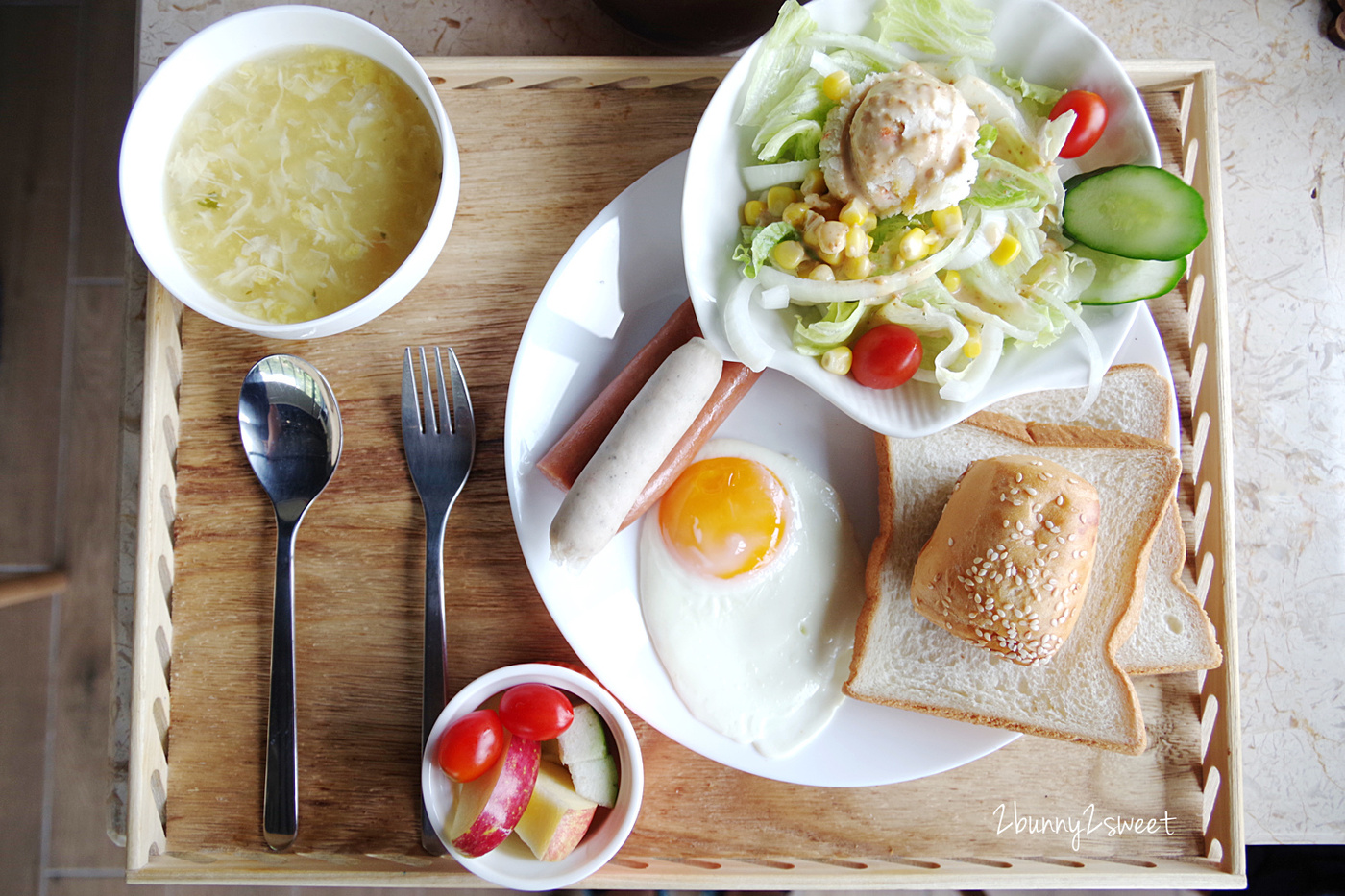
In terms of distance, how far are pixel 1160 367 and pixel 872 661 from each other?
3.65 ft

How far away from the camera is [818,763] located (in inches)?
78.8

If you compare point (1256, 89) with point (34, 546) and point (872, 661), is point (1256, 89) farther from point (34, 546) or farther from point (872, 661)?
point (34, 546)

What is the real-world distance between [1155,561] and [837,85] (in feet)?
5.07

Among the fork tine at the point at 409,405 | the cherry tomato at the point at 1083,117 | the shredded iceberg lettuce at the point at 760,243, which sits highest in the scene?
the cherry tomato at the point at 1083,117

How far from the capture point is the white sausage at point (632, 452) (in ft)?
6.04

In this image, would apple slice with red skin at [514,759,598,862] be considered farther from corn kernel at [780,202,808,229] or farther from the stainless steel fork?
corn kernel at [780,202,808,229]

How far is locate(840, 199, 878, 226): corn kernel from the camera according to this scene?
5.89ft

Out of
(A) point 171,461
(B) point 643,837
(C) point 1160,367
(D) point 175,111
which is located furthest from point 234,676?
(C) point 1160,367

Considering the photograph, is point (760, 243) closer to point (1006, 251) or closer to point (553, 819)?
point (1006, 251)

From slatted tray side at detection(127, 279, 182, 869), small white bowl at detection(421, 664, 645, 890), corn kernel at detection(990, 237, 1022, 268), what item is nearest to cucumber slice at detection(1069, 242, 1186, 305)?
corn kernel at detection(990, 237, 1022, 268)

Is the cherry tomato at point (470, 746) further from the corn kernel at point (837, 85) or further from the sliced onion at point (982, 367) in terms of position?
the corn kernel at point (837, 85)

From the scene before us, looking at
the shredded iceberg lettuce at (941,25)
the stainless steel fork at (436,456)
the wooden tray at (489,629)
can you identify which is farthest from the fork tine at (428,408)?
the shredded iceberg lettuce at (941,25)

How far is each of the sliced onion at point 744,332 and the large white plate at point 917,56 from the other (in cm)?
4

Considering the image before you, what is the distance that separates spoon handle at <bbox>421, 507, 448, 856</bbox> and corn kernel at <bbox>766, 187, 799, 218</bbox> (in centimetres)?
118
